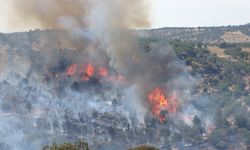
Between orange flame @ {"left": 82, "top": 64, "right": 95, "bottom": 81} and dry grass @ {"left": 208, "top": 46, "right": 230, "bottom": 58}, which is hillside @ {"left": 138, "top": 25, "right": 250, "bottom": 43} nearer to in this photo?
dry grass @ {"left": 208, "top": 46, "right": 230, "bottom": 58}

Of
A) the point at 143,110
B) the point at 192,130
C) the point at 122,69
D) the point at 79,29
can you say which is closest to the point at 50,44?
the point at 79,29

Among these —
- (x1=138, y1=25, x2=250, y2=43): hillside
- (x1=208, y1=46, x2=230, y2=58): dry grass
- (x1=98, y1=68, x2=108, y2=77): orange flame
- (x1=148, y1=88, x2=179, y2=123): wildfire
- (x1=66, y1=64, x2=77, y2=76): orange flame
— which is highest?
(x1=138, y1=25, x2=250, y2=43): hillside

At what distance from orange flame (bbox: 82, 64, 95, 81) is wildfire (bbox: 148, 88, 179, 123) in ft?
42.4

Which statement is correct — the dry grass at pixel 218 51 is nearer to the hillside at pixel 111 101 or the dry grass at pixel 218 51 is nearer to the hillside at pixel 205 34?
the hillside at pixel 111 101

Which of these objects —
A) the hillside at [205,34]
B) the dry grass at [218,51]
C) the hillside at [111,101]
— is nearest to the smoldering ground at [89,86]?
the hillside at [111,101]

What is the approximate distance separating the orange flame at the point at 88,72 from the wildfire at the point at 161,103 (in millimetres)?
12914

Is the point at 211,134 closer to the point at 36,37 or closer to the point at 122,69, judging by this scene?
the point at 122,69

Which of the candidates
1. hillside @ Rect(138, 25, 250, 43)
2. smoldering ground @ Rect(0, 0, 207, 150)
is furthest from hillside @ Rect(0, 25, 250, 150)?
hillside @ Rect(138, 25, 250, 43)

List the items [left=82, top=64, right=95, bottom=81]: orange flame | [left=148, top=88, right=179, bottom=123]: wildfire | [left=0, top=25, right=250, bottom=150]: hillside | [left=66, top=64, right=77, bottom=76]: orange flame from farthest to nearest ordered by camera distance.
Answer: [left=66, top=64, right=77, bottom=76]: orange flame, [left=82, top=64, right=95, bottom=81]: orange flame, [left=148, top=88, right=179, bottom=123]: wildfire, [left=0, top=25, right=250, bottom=150]: hillside

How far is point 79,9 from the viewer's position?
101 m

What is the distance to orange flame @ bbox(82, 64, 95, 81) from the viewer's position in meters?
102

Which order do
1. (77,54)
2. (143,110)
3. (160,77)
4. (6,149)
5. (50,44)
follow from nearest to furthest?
(6,149)
(143,110)
(160,77)
(77,54)
(50,44)

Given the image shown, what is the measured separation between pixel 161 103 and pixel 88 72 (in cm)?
1612

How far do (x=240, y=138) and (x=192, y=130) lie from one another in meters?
6.94
